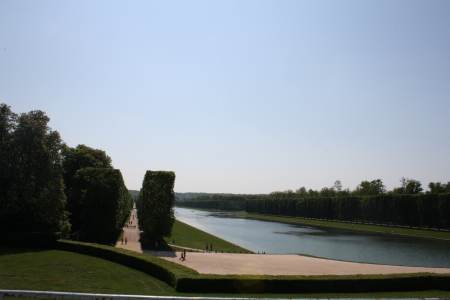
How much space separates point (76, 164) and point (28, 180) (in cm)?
2342

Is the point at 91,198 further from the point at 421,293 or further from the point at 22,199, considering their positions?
the point at 421,293

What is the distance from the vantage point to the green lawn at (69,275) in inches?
789

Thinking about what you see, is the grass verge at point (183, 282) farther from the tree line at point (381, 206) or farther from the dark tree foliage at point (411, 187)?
the dark tree foliage at point (411, 187)

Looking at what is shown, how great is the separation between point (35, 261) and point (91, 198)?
635 inches

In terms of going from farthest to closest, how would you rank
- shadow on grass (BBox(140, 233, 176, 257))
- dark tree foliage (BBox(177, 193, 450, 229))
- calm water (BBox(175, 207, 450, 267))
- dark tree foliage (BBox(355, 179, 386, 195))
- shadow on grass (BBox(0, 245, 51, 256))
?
dark tree foliage (BBox(355, 179, 386, 195)) < dark tree foliage (BBox(177, 193, 450, 229)) < calm water (BBox(175, 207, 450, 267)) < shadow on grass (BBox(140, 233, 176, 257)) < shadow on grass (BBox(0, 245, 51, 256))

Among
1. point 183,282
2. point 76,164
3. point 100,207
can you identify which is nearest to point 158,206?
point 100,207

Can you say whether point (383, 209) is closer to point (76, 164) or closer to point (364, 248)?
point (364, 248)

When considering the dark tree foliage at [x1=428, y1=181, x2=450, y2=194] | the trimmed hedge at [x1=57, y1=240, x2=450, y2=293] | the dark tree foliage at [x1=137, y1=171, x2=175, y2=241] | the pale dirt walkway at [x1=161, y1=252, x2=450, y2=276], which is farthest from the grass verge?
the dark tree foliage at [x1=428, y1=181, x2=450, y2=194]

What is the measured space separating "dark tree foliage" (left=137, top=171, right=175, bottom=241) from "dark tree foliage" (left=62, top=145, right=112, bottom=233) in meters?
7.52

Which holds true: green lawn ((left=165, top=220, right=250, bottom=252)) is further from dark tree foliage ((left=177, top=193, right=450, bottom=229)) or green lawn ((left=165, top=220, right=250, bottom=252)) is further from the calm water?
dark tree foliage ((left=177, top=193, right=450, bottom=229))

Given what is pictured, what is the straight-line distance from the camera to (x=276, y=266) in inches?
1299

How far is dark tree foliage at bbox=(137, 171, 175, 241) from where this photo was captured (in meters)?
45.3

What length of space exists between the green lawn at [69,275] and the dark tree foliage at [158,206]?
1465 centimetres

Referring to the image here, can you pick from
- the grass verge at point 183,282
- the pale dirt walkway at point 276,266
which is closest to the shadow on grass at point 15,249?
the grass verge at point 183,282
